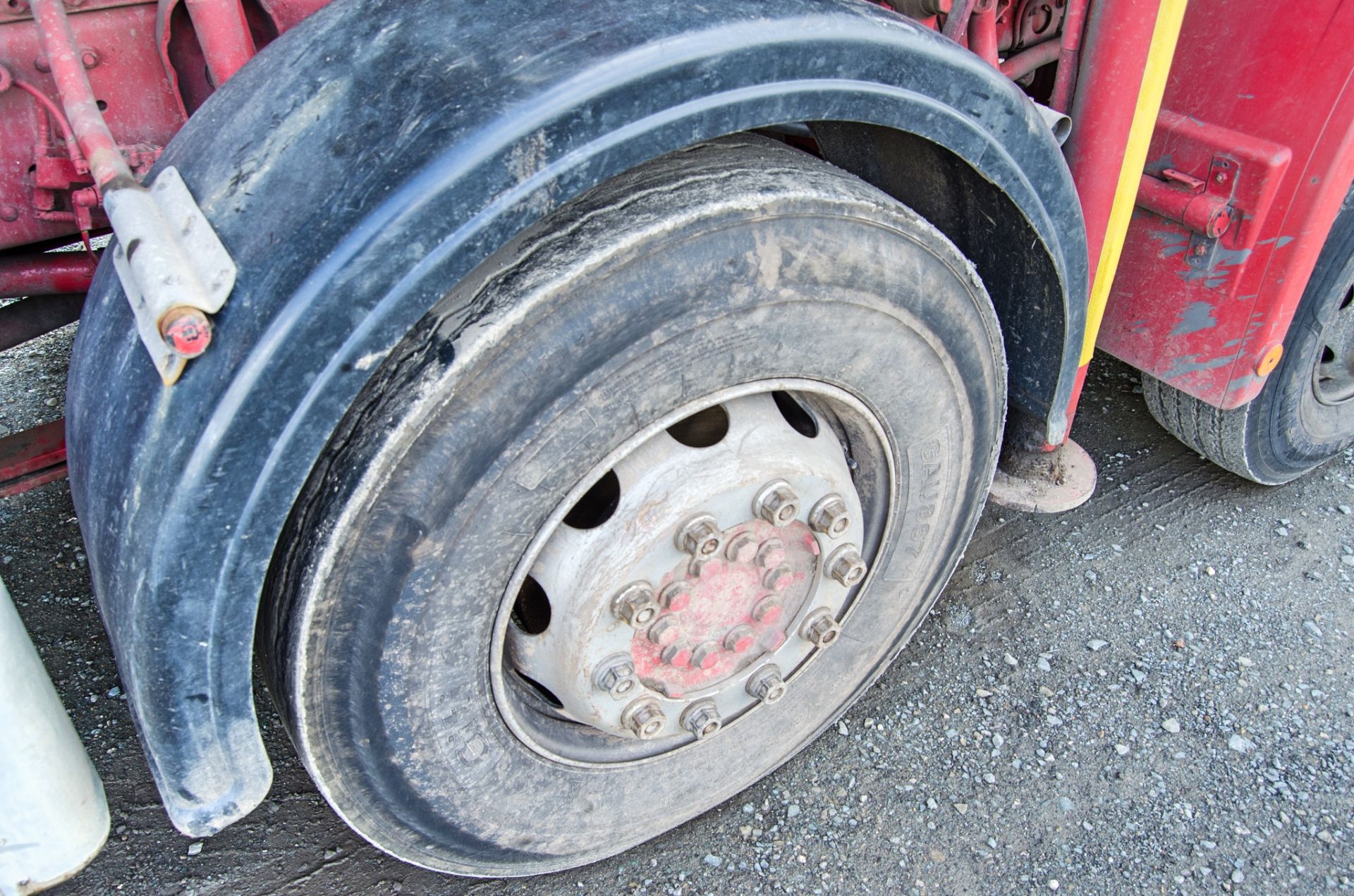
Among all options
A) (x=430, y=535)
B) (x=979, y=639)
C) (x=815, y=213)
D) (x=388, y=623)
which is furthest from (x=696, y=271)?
(x=979, y=639)

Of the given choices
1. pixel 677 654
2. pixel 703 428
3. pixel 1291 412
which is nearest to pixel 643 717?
pixel 677 654

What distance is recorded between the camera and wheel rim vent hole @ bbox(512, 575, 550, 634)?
1479 millimetres

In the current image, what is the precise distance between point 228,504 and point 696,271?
1.85ft

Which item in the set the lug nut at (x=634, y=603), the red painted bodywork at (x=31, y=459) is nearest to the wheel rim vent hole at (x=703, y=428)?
the lug nut at (x=634, y=603)

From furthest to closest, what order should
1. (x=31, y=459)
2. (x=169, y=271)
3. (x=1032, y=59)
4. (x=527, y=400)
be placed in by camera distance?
1. (x=31, y=459)
2. (x=1032, y=59)
3. (x=527, y=400)
4. (x=169, y=271)

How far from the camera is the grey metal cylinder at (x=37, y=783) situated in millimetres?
1303

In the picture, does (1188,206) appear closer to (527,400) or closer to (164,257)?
(527,400)

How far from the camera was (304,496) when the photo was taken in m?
1.11

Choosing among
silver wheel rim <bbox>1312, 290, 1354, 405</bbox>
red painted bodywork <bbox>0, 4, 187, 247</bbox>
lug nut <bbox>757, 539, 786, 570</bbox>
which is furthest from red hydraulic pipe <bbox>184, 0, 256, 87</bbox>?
silver wheel rim <bbox>1312, 290, 1354, 405</bbox>

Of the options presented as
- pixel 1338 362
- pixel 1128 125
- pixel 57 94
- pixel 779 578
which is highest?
pixel 57 94

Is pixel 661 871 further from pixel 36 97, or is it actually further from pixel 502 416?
pixel 36 97

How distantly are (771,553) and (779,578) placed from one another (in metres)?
0.06

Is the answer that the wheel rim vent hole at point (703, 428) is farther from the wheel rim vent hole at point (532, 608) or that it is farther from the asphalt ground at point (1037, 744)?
the asphalt ground at point (1037, 744)

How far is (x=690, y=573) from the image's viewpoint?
1395 mm
